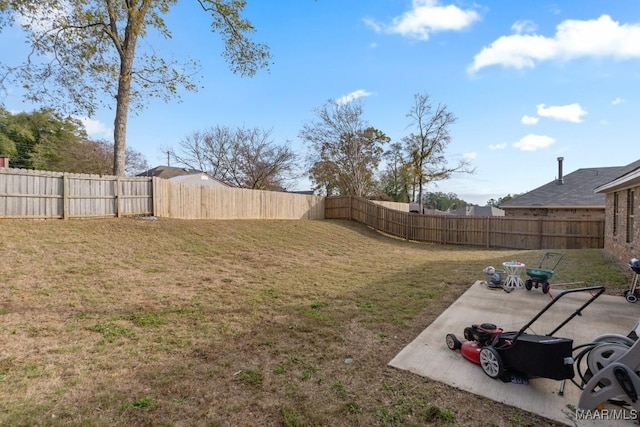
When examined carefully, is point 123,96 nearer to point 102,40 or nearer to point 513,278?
point 102,40

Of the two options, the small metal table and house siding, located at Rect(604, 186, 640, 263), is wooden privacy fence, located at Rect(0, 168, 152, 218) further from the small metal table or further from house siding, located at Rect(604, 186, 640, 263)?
house siding, located at Rect(604, 186, 640, 263)

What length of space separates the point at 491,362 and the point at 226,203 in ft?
42.1

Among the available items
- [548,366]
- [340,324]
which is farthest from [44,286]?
[548,366]

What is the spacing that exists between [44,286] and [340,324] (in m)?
4.39

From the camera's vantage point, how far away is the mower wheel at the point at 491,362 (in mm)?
2662

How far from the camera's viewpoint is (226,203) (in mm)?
14148

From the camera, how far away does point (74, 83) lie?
1159 centimetres

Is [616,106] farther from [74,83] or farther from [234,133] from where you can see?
[234,133]

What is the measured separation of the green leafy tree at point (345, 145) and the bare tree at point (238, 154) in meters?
2.44

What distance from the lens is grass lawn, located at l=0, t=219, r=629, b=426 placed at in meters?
2.28

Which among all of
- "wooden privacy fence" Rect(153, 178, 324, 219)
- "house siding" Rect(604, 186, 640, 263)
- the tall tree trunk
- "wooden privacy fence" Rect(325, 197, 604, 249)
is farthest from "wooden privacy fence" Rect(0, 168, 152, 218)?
"house siding" Rect(604, 186, 640, 263)

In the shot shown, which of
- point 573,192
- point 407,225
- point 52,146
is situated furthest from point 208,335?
point 52,146

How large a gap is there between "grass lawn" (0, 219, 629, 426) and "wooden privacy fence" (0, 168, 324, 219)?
0.77 m

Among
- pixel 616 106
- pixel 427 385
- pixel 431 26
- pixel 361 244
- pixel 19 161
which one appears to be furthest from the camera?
pixel 19 161
